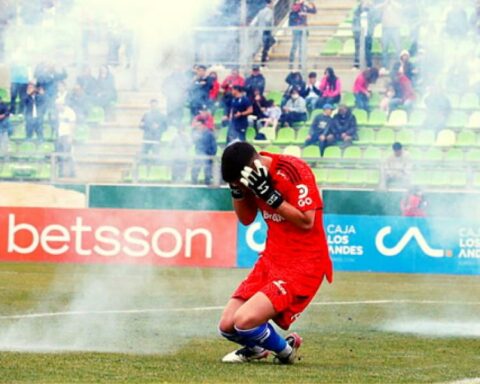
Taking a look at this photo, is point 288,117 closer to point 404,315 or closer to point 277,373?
point 404,315

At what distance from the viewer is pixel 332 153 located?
25641 mm

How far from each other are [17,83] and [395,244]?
27.8 ft

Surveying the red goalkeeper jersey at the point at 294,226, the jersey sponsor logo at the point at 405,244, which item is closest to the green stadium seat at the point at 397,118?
the jersey sponsor logo at the point at 405,244

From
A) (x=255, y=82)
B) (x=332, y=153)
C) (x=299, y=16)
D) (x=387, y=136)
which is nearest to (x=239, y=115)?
(x=255, y=82)

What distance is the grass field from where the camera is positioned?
9.42 metres

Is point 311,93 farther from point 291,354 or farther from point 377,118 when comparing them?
point 291,354

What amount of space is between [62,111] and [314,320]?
9.65 metres

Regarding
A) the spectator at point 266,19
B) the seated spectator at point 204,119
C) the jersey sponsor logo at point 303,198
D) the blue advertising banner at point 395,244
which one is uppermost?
the spectator at point 266,19

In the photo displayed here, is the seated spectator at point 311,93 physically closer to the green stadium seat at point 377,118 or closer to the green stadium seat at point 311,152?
the green stadium seat at point 311,152

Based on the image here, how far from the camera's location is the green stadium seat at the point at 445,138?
24.9 metres

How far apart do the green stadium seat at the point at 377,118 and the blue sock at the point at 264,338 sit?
15.9 m

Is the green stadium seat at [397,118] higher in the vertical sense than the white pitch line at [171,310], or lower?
higher

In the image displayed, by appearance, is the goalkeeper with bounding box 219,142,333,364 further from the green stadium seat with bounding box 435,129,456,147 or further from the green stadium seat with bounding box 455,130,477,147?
the green stadium seat with bounding box 455,130,477,147

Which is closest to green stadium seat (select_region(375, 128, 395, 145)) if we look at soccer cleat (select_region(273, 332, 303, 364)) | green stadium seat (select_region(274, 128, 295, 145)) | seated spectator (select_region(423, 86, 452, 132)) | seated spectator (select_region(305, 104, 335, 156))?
seated spectator (select_region(423, 86, 452, 132))
